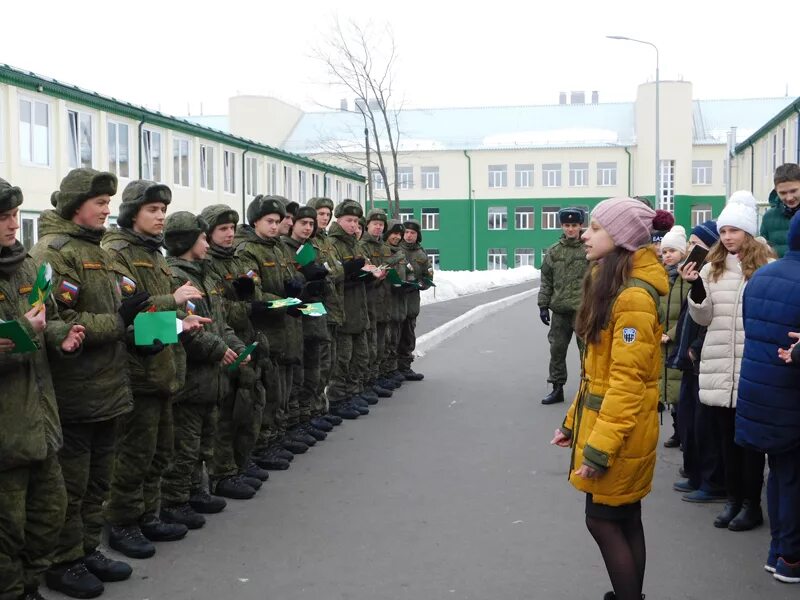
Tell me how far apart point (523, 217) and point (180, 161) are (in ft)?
→ 120

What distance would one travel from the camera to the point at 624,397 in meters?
3.97

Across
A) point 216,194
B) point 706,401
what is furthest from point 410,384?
point 216,194

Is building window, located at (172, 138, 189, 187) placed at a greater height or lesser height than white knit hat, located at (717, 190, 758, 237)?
greater

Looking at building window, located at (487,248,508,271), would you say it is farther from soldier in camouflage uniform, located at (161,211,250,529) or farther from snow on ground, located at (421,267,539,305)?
soldier in camouflage uniform, located at (161,211,250,529)

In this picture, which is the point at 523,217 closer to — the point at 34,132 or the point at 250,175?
the point at 250,175

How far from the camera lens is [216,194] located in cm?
3591

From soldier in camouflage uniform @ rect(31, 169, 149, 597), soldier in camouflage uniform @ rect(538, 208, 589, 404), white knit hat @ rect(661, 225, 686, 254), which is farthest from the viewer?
soldier in camouflage uniform @ rect(538, 208, 589, 404)

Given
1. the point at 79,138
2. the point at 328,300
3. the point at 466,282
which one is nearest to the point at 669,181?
the point at 466,282

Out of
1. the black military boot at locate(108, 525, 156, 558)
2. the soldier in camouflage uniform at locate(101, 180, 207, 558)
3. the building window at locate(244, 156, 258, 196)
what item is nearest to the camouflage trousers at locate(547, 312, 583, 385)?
the soldier in camouflage uniform at locate(101, 180, 207, 558)

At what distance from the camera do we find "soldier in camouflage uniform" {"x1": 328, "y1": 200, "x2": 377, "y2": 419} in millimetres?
10039

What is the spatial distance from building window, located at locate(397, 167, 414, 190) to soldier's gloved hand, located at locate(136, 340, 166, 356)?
60.8m

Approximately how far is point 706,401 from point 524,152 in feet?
198

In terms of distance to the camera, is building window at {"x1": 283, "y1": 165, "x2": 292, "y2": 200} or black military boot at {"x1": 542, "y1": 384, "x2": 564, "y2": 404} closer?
black military boot at {"x1": 542, "y1": 384, "x2": 564, "y2": 404}

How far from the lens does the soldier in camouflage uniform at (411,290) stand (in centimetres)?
1269
